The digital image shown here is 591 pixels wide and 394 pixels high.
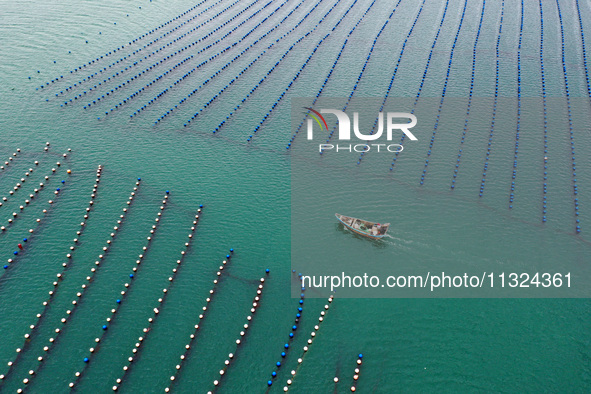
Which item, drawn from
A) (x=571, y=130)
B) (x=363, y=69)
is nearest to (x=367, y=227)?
(x=571, y=130)

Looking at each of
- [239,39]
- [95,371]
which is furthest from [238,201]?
[239,39]

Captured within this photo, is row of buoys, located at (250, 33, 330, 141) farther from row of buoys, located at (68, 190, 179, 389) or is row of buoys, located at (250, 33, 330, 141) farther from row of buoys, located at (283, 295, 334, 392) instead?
row of buoys, located at (283, 295, 334, 392)

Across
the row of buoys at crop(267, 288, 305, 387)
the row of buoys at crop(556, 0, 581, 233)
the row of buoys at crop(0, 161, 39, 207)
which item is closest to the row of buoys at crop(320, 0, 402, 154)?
the row of buoys at crop(267, 288, 305, 387)

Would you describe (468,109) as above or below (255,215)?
above

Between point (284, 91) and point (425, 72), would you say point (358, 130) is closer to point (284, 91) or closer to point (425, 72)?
point (284, 91)

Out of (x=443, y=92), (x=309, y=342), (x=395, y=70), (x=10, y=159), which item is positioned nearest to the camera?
(x=309, y=342)

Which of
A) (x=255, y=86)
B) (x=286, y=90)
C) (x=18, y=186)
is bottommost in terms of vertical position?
(x=18, y=186)

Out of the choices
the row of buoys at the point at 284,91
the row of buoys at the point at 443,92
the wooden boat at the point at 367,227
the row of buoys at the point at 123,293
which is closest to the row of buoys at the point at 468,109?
the row of buoys at the point at 443,92

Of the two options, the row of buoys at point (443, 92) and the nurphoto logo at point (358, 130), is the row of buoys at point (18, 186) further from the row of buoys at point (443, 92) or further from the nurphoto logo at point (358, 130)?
the row of buoys at point (443, 92)
